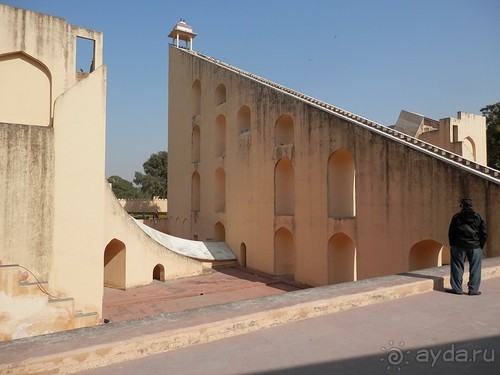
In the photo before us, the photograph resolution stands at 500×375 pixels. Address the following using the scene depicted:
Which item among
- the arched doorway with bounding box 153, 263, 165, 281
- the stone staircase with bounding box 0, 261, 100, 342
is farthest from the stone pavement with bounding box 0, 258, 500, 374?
the arched doorway with bounding box 153, 263, 165, 281

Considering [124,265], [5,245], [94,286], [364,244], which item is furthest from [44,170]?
[364,244]

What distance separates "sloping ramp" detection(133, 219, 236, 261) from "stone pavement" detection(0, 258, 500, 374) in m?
10.7

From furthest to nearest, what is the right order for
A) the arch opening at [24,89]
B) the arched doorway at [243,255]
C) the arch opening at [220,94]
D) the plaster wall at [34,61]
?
the arch opening at [220,94] < the arched doorway at [243,255] < the arch opening at [24,89] < the plaster wall at [34,61]

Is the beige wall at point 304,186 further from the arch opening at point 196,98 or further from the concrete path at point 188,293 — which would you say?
the concrete path at point 188,293

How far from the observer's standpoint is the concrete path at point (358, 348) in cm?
230

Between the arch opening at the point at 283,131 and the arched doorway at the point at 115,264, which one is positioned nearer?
the arched doorway at the point at 115,264

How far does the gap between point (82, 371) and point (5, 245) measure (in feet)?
19.3

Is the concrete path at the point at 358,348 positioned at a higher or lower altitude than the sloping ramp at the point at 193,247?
higher

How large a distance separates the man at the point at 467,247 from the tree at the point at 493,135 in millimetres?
20664

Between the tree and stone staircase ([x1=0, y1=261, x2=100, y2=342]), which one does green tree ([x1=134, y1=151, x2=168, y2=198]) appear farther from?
stone staircase ([x1=0, y1=261, x2=100, y2=342])

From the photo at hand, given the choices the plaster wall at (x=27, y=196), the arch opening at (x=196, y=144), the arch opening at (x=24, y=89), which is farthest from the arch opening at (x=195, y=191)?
the plaster wall at (x=27, y=196)

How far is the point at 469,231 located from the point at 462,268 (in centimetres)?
42

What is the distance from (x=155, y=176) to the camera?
4397 cm

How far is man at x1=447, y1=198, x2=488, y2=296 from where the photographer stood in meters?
3.93
